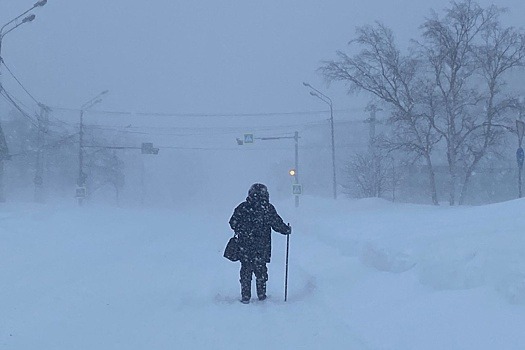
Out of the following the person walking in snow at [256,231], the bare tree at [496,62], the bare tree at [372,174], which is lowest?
the person walking in snow at [256,231]

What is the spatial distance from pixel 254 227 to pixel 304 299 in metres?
1.34

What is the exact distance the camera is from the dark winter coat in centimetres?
1006

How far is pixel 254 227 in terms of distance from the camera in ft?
33.2

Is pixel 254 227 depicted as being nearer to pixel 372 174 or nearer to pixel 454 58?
pixel 454 58

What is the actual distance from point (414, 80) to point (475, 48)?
3.10 m

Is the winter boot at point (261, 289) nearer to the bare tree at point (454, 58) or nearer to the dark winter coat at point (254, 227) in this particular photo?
the dark winter coat at point (254, 227)

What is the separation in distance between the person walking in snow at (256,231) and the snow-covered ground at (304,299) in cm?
53

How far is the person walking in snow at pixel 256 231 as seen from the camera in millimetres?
10008

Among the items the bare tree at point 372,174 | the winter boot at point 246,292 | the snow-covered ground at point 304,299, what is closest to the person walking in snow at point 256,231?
the winter boot at point 246,292

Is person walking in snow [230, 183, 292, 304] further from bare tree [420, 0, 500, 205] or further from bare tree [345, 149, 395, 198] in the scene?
bare tree [345, 149, 395, 198]

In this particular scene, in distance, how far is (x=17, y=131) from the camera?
75000mm

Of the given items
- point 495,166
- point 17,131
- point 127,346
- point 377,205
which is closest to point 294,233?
point 377,205

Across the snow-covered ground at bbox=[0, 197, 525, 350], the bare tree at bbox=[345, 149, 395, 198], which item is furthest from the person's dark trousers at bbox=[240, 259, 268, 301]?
the bare tree at bbox=[345, 149, 395, 198]

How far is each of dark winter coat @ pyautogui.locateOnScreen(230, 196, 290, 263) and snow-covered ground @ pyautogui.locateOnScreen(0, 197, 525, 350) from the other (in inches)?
30.3
